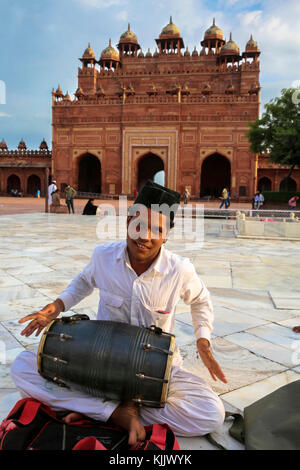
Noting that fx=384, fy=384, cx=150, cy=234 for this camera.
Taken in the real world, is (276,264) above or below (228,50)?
below


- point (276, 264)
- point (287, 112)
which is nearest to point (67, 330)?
point (276, 264)

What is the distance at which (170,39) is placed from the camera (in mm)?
34812

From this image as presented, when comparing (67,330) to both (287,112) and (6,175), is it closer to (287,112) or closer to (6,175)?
(287,112)

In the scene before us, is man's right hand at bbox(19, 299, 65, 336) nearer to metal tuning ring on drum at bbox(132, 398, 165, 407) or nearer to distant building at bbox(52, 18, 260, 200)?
metal tuning ring on drum at bbox(132, 398, 165, 407)

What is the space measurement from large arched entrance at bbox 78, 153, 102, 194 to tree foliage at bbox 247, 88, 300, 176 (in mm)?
13578

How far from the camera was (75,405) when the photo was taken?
1568 mm

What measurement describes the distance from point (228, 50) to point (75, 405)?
3548 centimetres

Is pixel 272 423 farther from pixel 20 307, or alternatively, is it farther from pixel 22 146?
pixel 22 146

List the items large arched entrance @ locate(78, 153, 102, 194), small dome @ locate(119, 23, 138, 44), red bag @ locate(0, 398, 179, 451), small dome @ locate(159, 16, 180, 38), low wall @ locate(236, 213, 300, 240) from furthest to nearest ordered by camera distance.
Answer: small dome @ locate(119, 23, 138, 44), small dome @ locate(159, 16, 180, 38), large arched entrance @ locate(78, 153, 102, 194), low wall @ locate(236, 213, 300, 240), red bag @ locate(0, 398, 179, 451)

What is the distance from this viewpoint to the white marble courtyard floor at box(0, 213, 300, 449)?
2025 millimetres

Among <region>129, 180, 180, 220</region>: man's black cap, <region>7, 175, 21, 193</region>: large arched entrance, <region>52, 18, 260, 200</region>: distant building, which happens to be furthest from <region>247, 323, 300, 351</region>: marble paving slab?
<region>7, 175, 21, 193</region>: large arched entrance

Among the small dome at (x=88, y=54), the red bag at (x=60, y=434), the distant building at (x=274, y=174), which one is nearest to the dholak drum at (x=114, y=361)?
the red bag at (x=60, y=434)
